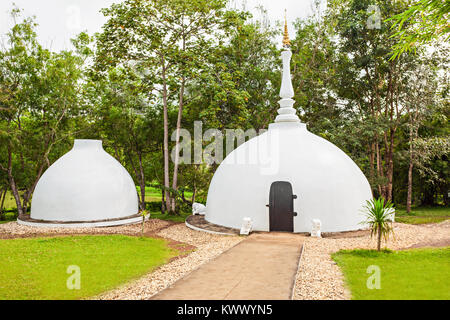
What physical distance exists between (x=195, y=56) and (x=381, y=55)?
12900 mm

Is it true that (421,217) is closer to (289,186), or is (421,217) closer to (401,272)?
(289,186)

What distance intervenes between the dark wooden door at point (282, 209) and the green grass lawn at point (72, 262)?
13.2ft

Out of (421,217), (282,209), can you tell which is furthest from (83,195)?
(421,217)

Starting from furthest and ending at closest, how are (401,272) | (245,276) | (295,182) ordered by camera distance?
(295,182)
(401,272)
(245,276)

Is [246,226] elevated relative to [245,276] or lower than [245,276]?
elevated

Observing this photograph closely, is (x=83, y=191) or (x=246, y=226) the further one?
(x=83, y=191)

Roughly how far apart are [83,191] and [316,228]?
37.2 feet

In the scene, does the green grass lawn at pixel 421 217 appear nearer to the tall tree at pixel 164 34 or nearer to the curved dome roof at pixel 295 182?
the curved dome roof at pixel 295 182

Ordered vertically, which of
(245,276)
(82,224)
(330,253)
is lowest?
(82,224)

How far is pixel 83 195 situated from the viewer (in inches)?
624

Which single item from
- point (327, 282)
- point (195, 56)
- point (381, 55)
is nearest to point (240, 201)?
point (327, 282)

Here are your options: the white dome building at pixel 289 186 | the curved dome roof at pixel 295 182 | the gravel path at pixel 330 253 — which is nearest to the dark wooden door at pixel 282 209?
the white dome building at pixel 289 186

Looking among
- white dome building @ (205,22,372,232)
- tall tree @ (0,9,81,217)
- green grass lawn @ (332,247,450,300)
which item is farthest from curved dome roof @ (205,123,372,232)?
tall tree @ (0,9,81,217)
